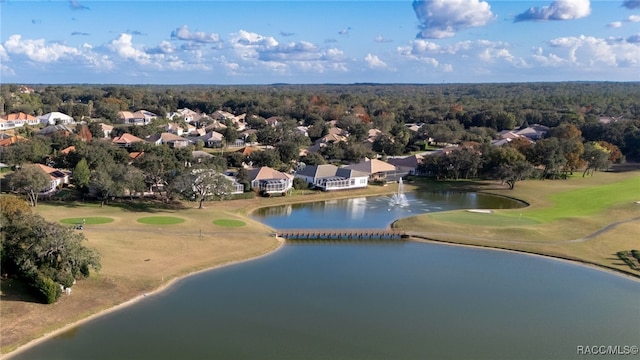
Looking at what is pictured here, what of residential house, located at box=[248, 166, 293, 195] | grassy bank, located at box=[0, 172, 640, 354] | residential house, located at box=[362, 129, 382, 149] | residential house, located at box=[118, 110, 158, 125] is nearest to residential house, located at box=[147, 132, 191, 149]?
residential house, located at box=[118, 110, 158, 125]

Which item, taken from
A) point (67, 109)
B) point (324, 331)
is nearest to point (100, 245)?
point (324, 331)

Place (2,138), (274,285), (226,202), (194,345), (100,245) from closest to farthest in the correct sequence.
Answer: (194,345) < (274,285) < (100,245) < (226,202) < (2,138)

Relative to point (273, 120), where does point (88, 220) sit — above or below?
below

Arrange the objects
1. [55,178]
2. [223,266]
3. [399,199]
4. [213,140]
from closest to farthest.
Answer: [223,266] → [55,178] → [399,199] → [213,140]

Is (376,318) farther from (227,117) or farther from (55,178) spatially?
(227,117)

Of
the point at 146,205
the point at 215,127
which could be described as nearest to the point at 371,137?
the point at 215,127

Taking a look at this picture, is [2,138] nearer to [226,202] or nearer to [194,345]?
[226,202]
